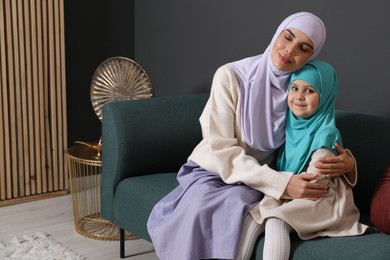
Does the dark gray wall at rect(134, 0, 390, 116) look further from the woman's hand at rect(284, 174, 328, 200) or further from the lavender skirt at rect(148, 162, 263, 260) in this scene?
the lavender skirt at rect(148, 162, 263, 260)

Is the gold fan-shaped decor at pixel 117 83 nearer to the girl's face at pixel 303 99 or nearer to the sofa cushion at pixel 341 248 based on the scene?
the girl's face at pixel 303 99

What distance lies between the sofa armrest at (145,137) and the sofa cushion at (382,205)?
0.97m

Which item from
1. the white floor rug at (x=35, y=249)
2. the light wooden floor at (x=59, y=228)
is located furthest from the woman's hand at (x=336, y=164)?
the white floor rug at (x=35, y=249)

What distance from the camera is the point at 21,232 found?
322 cm

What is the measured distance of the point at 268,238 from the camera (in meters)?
2.03

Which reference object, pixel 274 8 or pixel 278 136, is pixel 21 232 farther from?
pixel 274 8

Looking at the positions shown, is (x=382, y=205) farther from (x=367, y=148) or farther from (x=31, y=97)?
(x=31, y=97)

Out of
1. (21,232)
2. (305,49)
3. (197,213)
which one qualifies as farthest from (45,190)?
(305,49)

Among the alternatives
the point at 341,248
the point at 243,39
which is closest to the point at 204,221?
the point at 341,248

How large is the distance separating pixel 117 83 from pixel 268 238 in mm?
1688

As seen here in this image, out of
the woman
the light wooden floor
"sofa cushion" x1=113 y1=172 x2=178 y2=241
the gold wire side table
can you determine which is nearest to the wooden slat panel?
the light wooden floor

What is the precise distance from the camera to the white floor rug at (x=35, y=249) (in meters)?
→ 2.87

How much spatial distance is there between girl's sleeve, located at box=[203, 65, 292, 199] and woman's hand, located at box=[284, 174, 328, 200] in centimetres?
2

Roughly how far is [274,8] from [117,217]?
1.39 m
